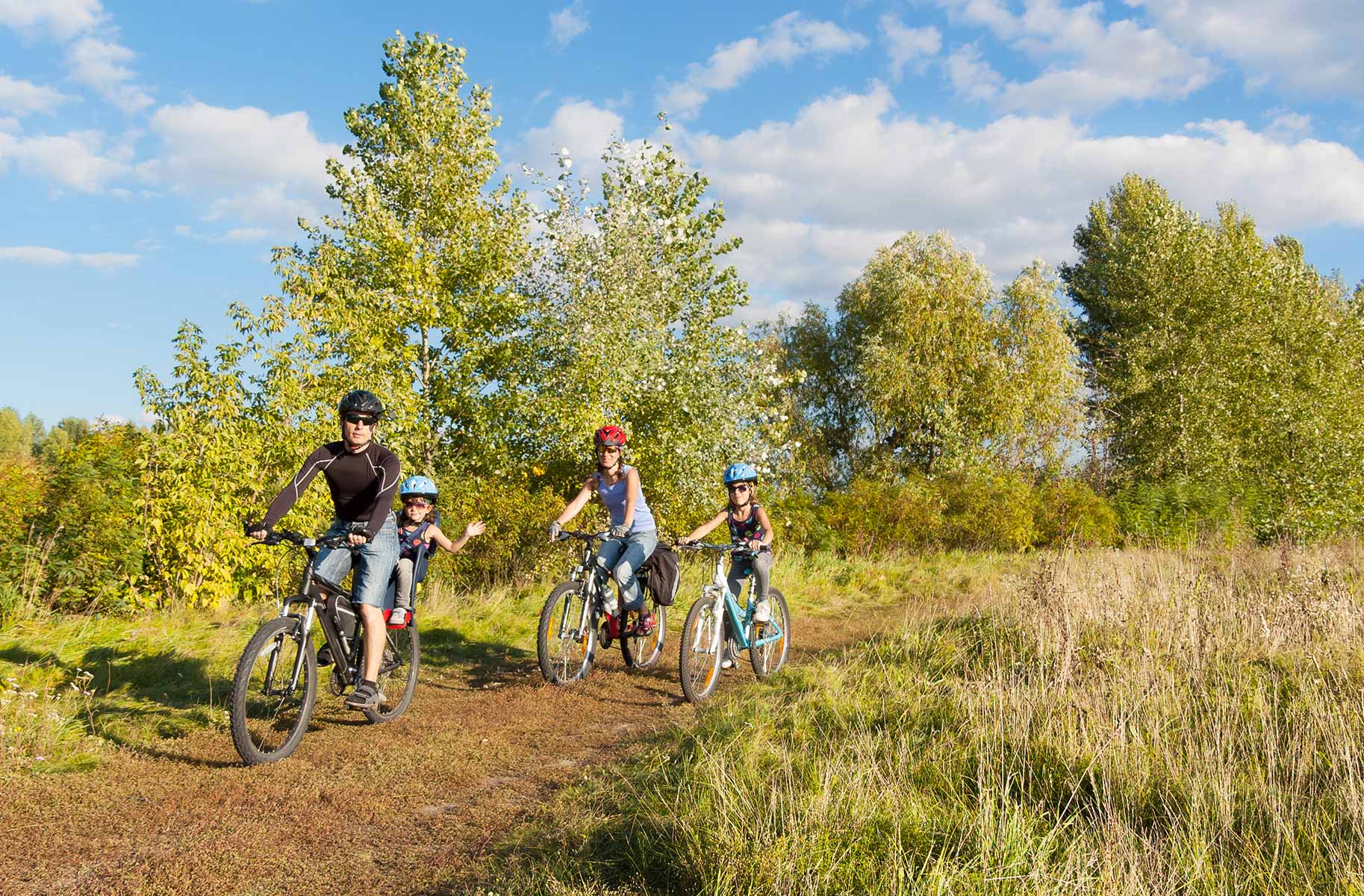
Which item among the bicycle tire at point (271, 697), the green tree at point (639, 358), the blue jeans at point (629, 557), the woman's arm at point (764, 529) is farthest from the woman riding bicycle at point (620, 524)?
the green tree at point (639, 358)

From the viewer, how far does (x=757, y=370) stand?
1714cm

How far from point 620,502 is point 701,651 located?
57.5 inches

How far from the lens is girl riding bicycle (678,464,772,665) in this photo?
752cm

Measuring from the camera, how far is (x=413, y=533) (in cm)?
696

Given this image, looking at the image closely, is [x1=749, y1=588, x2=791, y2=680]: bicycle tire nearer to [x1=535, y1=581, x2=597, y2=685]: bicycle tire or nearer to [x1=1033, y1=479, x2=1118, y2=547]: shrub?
[x1=535, y1=581, x2=597, y2=685]: bicycle tire

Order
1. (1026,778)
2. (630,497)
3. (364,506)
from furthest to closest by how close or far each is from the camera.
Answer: (630,497)
(364,506)
(1026,778)

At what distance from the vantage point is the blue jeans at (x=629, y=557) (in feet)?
24.5

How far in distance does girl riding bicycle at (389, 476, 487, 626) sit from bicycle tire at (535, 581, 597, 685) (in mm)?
890

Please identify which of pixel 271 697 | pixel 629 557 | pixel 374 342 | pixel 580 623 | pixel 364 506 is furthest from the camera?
pixel 374 342

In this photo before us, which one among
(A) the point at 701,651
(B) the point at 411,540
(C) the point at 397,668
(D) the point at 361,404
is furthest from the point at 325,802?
(A) the point at 701,651

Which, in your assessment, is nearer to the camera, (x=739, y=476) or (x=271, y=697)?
(x=271, y=697)

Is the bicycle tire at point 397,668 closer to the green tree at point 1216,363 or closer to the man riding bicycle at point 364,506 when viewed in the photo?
the man riding bicycle at point 364,506

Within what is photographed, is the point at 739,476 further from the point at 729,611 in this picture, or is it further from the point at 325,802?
the point at 325,802

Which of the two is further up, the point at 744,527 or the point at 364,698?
the point at 744,527
